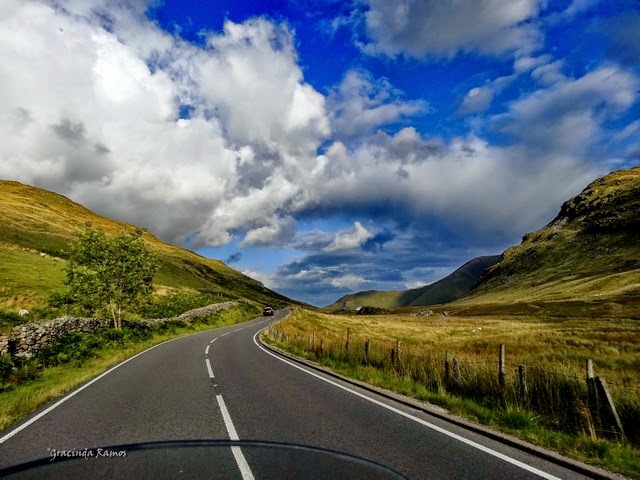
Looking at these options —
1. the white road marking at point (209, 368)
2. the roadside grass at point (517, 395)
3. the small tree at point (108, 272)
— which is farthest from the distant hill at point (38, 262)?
the roadside grass at point (517, 395)

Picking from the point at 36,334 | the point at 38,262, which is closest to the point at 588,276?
the point at 38,262

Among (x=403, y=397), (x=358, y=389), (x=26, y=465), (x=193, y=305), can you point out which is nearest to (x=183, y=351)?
(x=358, y=389)

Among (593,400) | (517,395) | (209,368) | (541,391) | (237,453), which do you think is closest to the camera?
(237,453)

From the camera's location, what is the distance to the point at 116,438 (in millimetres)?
7770

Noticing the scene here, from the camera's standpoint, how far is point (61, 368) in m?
18.6

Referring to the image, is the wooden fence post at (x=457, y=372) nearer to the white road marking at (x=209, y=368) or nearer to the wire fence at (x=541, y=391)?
the wire fence at (x=541, y=391)

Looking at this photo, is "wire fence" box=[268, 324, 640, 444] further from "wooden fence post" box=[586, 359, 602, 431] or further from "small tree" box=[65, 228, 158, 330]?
"small tree" box=[65, 228, 158, 330]

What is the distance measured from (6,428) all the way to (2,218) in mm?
138423

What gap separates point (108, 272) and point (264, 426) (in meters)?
34.4

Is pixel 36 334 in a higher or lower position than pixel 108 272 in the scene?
lower

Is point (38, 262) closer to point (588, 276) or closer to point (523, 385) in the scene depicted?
point (523, 385)

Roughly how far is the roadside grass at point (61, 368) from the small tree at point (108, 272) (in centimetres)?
583

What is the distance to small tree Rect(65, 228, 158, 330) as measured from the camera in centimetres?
3669

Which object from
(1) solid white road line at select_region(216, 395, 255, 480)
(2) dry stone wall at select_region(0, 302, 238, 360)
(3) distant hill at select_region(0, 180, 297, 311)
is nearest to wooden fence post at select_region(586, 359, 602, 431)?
(1) solid white road line at select_region(216, 395, 255, 480)
